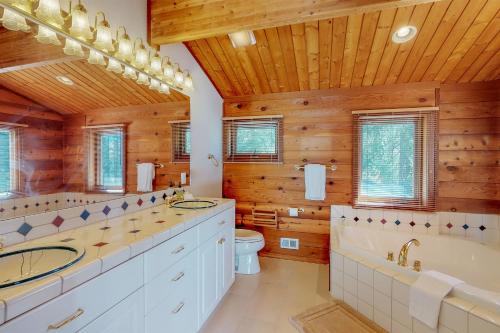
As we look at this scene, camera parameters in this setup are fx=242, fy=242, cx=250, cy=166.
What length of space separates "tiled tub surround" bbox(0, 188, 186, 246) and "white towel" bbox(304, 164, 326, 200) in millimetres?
1760

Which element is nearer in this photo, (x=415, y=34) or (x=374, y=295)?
(x=374, y=295)

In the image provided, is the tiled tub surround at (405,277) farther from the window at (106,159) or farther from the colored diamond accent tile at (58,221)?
the colored diamond accent tile at (58,221)

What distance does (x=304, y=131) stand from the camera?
116 inches

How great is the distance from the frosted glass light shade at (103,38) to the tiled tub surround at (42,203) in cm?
91

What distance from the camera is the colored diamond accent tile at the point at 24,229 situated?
3.69 feet

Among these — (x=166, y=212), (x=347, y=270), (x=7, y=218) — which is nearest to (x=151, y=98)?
(x=166, y=212)

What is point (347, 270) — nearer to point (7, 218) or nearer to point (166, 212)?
point (166, 212)

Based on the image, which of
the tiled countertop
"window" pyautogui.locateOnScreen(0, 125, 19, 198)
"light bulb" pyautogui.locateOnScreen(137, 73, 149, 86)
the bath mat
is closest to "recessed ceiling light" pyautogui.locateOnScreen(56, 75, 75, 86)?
"window" pyautogui.locateOnScreen(0, 125, 19, 198)

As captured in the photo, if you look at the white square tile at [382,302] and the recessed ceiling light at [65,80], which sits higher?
the recessed ceiling light at [65,80]

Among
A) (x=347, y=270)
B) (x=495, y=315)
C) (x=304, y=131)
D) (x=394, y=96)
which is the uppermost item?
(x=394, y=96)

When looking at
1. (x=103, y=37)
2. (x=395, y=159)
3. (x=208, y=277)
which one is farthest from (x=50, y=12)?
(x=395, y=159)

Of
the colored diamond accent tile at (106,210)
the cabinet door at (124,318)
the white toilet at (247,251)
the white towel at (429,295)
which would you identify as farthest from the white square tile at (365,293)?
the colored diamond accent tile at (106,210)

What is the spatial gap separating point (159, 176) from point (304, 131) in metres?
1.77

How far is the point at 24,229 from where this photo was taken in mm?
1137
